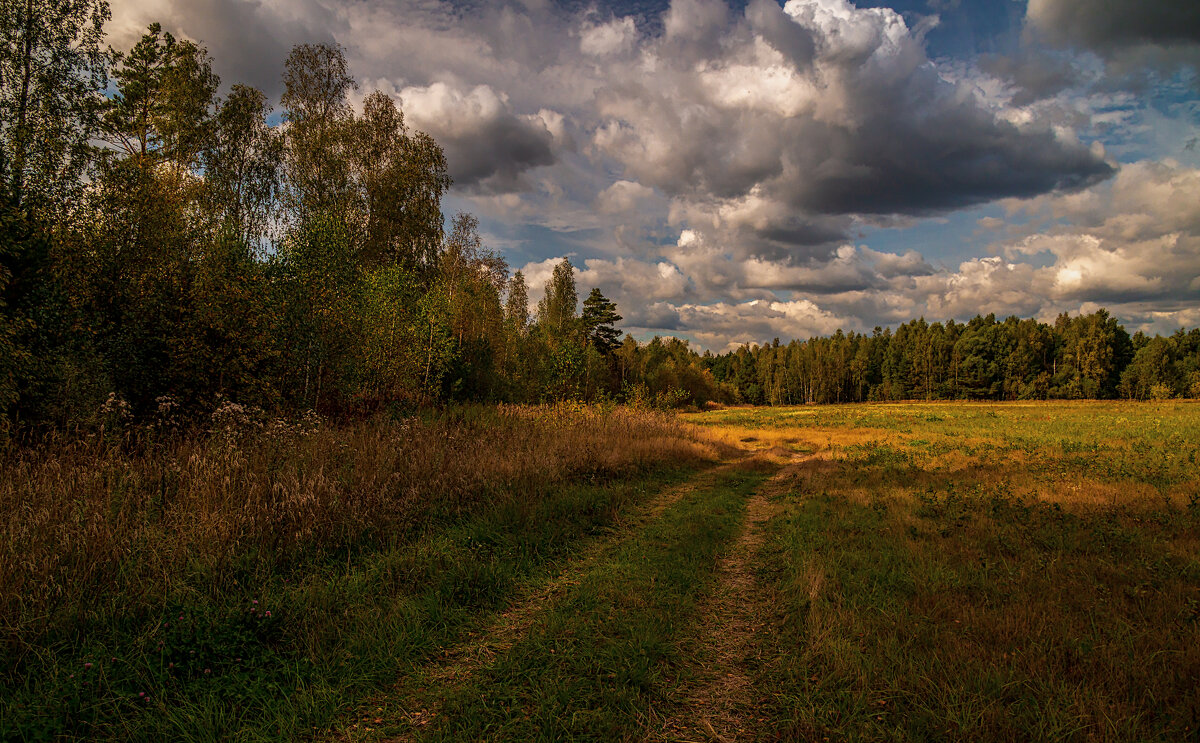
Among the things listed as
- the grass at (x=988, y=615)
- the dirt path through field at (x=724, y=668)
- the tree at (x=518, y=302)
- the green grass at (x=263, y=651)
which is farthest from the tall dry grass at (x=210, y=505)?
the tree at (x=518, y=302)

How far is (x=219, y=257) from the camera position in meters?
12.3

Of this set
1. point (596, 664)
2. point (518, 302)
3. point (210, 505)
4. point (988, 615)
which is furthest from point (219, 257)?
point (518, 302)

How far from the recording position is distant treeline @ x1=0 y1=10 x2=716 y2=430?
33.2 feet

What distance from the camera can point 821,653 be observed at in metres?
4.63

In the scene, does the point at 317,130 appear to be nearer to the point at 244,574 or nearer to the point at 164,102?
the point at 164,102

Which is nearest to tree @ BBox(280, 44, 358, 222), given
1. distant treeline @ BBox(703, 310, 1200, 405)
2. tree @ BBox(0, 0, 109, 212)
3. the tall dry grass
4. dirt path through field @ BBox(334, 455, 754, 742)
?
tree @ BBox(0, 0, 109, 212)

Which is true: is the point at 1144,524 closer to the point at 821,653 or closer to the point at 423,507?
the point at 821,653

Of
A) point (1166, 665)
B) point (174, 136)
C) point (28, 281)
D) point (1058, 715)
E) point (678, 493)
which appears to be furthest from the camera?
point (174, 136)

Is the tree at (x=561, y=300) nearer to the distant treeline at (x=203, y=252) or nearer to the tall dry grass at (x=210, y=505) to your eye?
the distant treeline at (x=203, y=252)

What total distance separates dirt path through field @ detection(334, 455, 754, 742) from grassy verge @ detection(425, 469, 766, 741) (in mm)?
174

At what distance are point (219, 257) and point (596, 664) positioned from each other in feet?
45.5

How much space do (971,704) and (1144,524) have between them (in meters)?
7.66

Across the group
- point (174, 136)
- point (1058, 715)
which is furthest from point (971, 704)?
point (174, 136)

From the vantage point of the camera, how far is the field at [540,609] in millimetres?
3781
